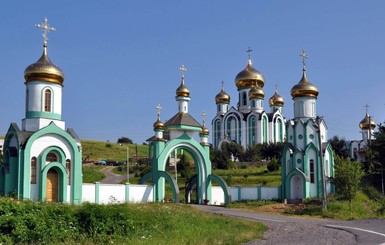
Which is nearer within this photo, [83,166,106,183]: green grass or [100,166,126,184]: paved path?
[100,166,126,184]: paved path

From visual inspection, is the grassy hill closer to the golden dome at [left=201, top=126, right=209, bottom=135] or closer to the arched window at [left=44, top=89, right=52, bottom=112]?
the golden dome at [left=201, top=126, right=209, bottom=135]

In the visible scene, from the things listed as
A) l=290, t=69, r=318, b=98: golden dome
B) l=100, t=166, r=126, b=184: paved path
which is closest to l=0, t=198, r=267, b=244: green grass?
l=290, t=69, r=318, b=98: golden dome

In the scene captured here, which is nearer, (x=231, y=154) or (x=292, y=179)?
(x=292, y=179)

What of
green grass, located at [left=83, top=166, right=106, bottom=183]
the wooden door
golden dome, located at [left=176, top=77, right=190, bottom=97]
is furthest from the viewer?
green grass, located at [left=83, top=166, right=106, bottom=183]

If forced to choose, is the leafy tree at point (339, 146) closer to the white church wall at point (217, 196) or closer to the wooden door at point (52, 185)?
the white church wall at point (217, 196)

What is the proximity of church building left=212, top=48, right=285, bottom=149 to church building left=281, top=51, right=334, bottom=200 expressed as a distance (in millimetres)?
24263

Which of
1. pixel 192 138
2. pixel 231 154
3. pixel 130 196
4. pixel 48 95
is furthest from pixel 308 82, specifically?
pixel 231 154

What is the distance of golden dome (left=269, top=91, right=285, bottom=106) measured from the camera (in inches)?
2633

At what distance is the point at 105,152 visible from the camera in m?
79.0

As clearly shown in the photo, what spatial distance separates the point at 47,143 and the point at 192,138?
9951 mm

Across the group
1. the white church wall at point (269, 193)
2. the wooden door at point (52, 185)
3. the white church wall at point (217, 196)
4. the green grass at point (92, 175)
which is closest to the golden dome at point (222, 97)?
the green grass at point (92, 175)

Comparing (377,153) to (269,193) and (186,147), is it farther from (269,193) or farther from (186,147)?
(186,147)

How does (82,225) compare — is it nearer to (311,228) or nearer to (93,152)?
(311,228)

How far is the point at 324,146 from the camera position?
35.4 meters
